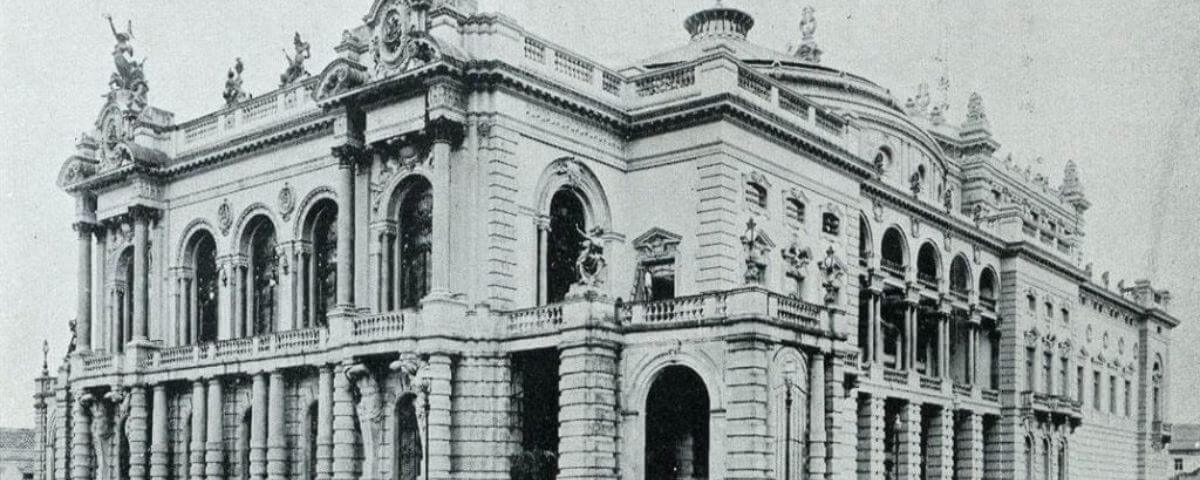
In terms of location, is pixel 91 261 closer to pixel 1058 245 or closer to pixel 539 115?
pixel 539 115

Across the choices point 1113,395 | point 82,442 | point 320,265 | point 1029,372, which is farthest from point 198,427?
point 1113,395

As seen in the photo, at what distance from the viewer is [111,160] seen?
157ft

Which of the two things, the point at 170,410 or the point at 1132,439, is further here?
the point at 1132,439

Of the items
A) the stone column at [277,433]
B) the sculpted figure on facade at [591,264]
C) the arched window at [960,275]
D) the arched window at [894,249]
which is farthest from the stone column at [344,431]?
the arched window at [960,275]

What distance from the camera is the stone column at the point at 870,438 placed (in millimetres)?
45906

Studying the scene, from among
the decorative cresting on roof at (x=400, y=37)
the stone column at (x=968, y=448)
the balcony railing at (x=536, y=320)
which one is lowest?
the stone column at (x=968, y=448)

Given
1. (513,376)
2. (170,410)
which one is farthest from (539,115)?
(170,410)

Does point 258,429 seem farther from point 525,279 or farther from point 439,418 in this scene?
point 525,279

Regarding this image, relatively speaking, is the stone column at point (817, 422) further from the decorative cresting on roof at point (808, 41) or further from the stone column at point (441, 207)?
the decorative cresting on roof at point (808, 41)

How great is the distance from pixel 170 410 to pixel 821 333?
2285cm

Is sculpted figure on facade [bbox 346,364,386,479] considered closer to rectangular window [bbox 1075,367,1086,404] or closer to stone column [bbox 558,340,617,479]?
stone column [bbox 558,340,617,479]

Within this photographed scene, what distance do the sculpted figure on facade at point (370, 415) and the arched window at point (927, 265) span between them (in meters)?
23.5

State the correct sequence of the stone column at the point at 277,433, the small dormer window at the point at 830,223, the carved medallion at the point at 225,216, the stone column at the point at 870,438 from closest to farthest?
1. the stone column at the point at 277,433
2. the small dormer window at the point at 830,223
3. the carved medallion at the point at 225,216
4. the stone column at the point at 870,438

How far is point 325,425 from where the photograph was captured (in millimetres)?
38438
